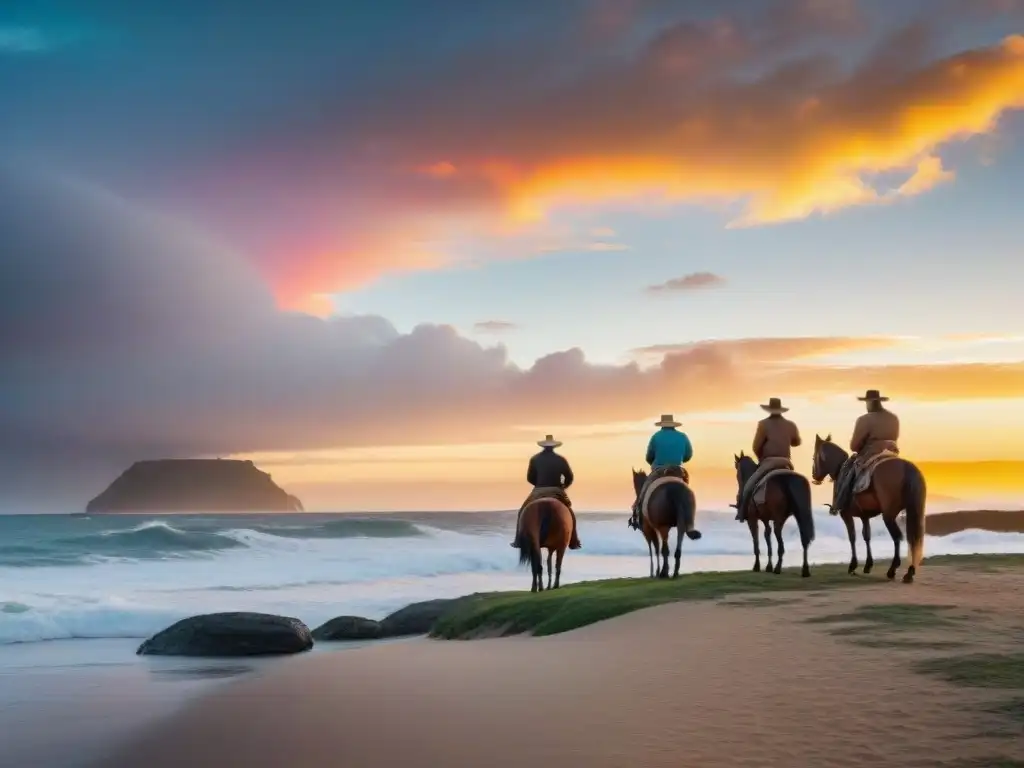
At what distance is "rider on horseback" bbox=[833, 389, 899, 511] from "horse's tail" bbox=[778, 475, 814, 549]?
0.55 m

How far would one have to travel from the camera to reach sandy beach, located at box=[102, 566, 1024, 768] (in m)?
6.55

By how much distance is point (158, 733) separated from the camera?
344 inches

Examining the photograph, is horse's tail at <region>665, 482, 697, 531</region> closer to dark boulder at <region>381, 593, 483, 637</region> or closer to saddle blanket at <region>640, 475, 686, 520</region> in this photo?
saddle blanket at <region>640, 475, 686, 520</region>

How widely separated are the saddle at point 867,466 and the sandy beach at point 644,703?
374 cm

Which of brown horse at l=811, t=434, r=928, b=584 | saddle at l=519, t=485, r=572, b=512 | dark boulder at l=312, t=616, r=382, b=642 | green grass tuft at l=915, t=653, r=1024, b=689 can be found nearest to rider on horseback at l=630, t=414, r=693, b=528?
saddle at l=519, t=485, r=572, b=512

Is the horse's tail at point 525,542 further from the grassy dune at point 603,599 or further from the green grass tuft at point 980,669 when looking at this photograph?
the green grass tuft at point 980,669

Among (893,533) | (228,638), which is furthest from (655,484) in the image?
(228,638)

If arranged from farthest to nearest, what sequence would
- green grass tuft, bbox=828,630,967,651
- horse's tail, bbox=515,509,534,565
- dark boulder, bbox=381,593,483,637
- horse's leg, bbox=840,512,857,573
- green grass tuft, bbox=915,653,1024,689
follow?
1. dark boulder, bbox=381,593,483,637
2. horse's tail, bbox=515,509,534,565
3. horse's leg, bbox=840,512,857,573
4. green grass tuft, bbox=828,630,967,651
5. green grass tuft, bbox=915,653,1024,689

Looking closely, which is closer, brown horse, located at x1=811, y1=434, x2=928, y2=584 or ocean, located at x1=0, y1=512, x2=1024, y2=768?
ocean, located at x1=0, y1=512, x2=1024, y2=768

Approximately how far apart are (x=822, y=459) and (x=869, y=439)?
1.92 meters

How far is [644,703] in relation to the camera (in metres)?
8.09

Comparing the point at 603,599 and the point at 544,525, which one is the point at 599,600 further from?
the point at 544,525

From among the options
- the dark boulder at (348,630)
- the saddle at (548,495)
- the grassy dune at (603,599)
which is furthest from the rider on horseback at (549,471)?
the dark boulder at (348,630)

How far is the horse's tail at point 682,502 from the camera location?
18422 millimetres
